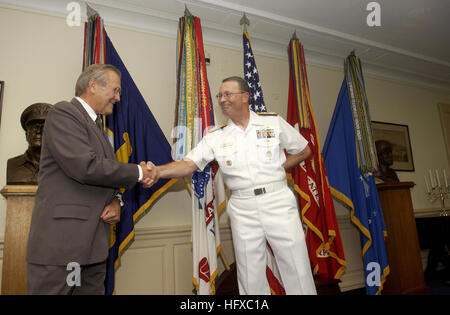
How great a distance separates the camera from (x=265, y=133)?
2.05 meters

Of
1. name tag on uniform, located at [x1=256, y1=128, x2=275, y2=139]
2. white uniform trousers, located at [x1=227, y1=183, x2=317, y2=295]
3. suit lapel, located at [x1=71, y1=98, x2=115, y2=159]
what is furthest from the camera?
name tag on uniform, located at [x1=256, y1=128, x2=275, y2=139]

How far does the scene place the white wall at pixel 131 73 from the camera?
2.49m

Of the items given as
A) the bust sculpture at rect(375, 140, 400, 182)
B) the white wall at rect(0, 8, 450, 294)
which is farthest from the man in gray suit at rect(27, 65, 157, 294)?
the bust sculpture at rect(375, 140, 400, 182)

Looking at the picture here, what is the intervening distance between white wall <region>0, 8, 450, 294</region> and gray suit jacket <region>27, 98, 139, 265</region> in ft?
3.81

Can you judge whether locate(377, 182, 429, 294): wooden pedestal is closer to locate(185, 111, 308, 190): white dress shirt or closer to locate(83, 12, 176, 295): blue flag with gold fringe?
locate(185, 111, 308, 190): white dress shirt

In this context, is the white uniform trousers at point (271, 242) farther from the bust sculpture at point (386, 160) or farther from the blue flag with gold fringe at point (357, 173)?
the bust sculpture at point (386, 160)

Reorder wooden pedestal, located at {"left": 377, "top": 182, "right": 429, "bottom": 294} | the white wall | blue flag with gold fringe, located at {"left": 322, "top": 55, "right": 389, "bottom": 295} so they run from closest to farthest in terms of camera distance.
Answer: the white wall, blue flag with gold fringe, located at {"left": 322, "top": 55, "right": 389, "bottom": 295}, wooden pedestal, located at {"left": 377, "top": 182, "right": 429, "bottom": 294}

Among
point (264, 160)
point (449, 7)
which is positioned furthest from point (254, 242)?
point (449, 7)

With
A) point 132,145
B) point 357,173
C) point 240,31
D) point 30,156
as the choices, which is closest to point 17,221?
point 30,156

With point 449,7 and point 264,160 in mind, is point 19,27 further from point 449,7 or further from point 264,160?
point 449,7

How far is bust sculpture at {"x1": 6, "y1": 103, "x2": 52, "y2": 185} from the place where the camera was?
85.1 inches

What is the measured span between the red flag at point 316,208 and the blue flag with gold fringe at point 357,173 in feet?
0.94

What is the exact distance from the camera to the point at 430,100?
5.09 meters

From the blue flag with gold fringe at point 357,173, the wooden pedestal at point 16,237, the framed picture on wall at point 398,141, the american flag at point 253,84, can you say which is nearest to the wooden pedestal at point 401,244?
the blue flag with gold fringe at point 357,173
